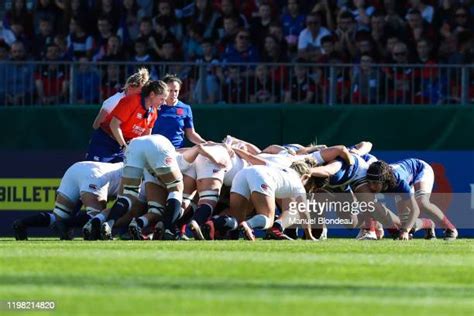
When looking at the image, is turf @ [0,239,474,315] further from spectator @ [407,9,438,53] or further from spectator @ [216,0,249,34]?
spectator @ [216,0,249,34]

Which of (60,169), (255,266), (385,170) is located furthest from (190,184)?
(255,266)

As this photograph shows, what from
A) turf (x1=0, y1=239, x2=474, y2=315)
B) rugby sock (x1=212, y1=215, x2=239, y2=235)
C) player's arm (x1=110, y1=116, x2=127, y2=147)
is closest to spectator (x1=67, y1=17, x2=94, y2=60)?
player's arm (x1=110, y1=116, x2=127, y2=147)

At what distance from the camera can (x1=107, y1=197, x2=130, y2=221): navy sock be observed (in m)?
16.5

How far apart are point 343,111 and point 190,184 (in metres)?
4.13

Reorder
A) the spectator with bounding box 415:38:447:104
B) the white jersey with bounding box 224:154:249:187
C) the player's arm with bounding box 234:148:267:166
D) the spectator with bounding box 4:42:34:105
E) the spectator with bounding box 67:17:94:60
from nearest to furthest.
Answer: the player's arm with bounding box 234:148:267:166, the white jersey with bounding box 224:154:249:187, the spectator with bounding box 415:38:447:104, the spectator with bounding box 4:42:34:105, the spectator with bounding box 67:17:94:60

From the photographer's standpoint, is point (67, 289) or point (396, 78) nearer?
point (67, 289)

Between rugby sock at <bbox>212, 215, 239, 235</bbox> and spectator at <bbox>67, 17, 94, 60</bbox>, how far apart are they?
24.5ft

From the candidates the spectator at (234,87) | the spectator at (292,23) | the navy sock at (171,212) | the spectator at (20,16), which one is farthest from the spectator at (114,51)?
the navy sock at (171,212)

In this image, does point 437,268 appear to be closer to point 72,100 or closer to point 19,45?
point 72,100

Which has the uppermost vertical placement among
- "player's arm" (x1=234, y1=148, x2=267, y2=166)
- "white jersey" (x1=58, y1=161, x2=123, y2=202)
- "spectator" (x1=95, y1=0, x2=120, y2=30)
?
"spectator" (x1=95, y1=0, x2=120, y2=30)

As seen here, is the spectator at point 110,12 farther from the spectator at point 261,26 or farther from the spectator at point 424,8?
the spectator at point 424,8

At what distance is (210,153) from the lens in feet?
55.8

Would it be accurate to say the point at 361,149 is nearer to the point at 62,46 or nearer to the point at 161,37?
the point at 161,37

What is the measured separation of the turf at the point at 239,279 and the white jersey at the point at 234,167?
10.5ft
